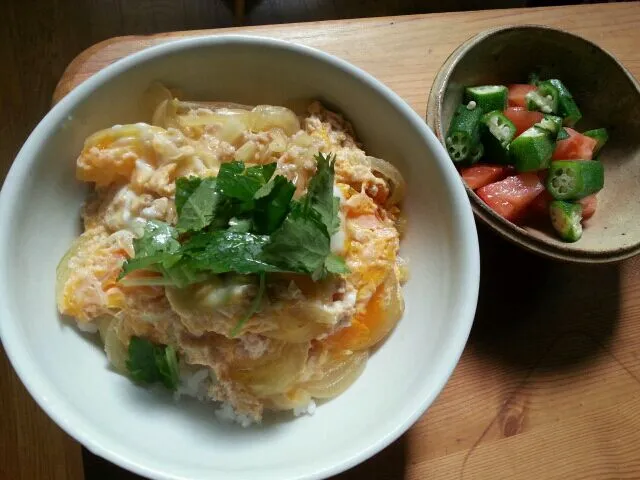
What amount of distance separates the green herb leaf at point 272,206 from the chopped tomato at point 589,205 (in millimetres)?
912

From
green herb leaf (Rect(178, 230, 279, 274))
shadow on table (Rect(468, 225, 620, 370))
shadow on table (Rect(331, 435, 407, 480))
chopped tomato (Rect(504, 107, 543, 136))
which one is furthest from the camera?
chopped tomato (Rect(504, 107, 543, 136))

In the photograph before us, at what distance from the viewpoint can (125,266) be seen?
1.04 m

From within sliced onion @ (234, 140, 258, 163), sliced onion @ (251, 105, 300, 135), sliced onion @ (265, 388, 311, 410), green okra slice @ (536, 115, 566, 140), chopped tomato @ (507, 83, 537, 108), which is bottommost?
sliced onion @ (265, 388, 311, 410)

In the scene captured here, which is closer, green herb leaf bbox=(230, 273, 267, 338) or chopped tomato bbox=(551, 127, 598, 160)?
green herb leaf bbox=(230, 273, 267, 338)

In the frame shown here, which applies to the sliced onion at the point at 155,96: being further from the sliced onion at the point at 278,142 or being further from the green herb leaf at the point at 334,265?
the green herb leaf at the point at 334,265

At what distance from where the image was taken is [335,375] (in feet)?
3.89

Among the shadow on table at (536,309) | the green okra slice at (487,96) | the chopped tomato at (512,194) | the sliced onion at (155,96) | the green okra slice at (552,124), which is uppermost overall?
the sliced onion at (155,96)

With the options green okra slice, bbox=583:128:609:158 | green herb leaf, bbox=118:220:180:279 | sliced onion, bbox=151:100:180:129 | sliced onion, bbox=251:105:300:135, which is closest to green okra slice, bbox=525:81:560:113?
green okra slice, bbox=583:128:609:158

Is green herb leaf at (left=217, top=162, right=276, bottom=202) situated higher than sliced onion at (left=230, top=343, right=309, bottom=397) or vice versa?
green herb leaf at (left=217, top=162, right=276, bottom=202)

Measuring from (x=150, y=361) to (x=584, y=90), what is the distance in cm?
137

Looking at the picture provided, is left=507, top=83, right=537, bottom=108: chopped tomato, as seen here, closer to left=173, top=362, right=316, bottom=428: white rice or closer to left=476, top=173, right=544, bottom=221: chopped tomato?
left=476, top=173, right=544, bottom=221: chopped tomato

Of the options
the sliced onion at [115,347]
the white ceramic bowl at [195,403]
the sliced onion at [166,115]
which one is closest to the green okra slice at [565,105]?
the white ceramic bowl at [195,403]

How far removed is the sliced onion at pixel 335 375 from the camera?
1.17 meters

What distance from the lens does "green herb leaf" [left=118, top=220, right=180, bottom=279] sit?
1.01 metres
